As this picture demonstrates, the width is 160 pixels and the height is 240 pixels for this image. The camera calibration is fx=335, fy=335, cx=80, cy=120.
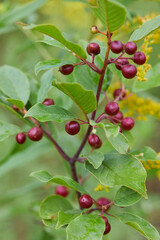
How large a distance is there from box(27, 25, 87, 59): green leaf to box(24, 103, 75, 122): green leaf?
0.17 meters

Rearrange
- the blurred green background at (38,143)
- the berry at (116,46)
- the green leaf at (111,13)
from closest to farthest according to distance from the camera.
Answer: the green leaf at (111,13), the berry at (116,46), the blurred green background at (38,143)

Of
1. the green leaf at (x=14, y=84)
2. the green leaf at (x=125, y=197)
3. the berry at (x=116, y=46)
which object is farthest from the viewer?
the green leaf at (x=14, y=84)

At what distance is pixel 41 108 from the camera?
2.99 ft

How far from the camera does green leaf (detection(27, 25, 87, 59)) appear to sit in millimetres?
793

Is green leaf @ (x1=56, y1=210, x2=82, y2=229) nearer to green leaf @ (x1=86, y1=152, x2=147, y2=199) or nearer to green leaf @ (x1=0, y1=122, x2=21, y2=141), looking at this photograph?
green leaf @ (x1=86, y1=152, x2=147, y2=199)

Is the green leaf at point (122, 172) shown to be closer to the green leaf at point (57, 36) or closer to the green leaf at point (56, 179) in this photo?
the green leaf at point (56, 179)

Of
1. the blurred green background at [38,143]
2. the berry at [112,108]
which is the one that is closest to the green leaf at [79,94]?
the berry at [112,108]

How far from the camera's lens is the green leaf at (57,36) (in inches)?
31.2

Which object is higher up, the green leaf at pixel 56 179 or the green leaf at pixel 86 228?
the green leaf at pixel 56 179

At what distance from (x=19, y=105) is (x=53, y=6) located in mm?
1354

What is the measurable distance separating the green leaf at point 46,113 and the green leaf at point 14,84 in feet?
0.75

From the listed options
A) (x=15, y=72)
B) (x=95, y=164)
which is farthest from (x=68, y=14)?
(x=95, y=164)

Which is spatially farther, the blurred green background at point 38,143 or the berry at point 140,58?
the blurred green background at point 38,143

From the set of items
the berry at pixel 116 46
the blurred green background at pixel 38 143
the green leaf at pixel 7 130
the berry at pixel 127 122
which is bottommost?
the blurred green background at pixel 38 143
